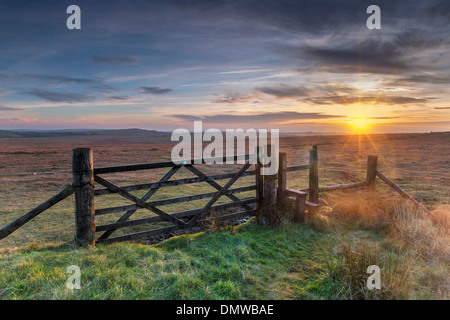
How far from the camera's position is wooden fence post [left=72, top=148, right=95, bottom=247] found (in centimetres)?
509

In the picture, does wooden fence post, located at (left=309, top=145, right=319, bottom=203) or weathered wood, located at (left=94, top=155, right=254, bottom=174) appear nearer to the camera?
weathered wood, located at (left=94, top=155, right=254, bottom=174)

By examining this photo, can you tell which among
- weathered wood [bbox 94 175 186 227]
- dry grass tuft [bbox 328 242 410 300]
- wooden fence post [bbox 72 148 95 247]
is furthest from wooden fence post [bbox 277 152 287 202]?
wooden fence post [bbox 72 148 95 247]

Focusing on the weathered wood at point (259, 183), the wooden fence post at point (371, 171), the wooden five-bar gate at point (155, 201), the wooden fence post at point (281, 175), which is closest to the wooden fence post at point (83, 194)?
the wooden five-bar gate at point (155, 201)

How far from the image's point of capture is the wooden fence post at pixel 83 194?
5.09 metres

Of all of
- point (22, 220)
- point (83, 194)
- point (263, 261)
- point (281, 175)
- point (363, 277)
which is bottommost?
point (263, 261)

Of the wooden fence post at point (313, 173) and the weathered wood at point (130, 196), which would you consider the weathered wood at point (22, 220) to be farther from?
the wooden fence post at point (313, 173)

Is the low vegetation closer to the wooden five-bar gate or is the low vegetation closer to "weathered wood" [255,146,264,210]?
the wooden five-bar gate

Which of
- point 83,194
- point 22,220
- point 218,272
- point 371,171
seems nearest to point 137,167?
point 83,194

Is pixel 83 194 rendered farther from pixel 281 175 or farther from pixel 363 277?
pixel 363 277

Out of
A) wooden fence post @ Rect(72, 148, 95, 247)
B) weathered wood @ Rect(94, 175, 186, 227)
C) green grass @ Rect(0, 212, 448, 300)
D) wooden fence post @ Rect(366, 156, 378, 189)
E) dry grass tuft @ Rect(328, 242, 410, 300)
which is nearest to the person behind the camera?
dry grass tuft @ Rect(328, 242, 410, 300)

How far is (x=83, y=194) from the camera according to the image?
203 inches

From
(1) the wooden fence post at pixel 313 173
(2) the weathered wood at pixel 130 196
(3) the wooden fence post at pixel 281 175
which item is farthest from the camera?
(1) the wooden fence post at pixel 313 173
